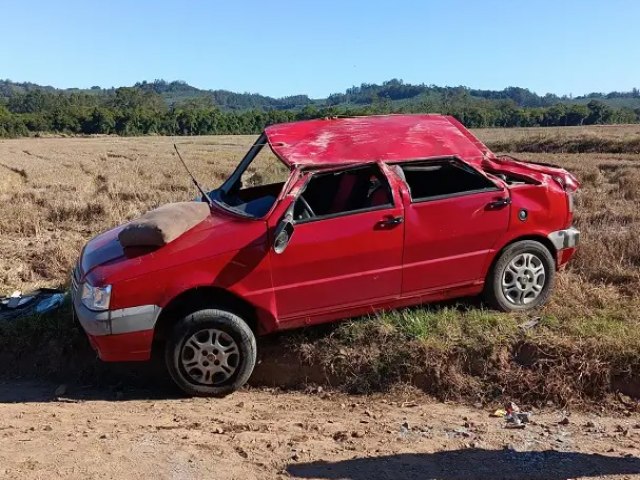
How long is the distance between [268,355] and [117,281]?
1.47m

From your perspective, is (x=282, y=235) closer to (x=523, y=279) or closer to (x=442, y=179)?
(x=442, y=179)

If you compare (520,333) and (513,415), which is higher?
(520,333)

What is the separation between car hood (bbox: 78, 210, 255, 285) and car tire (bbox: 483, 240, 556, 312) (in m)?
2.23

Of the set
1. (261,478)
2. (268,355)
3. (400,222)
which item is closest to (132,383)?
(268,355)

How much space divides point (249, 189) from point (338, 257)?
64.8 inches

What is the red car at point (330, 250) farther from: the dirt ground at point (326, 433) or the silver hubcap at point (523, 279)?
the dirt ground at point (326, 433)

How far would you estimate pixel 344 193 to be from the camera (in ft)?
18.3

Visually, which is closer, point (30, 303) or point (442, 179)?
point (442, 179)

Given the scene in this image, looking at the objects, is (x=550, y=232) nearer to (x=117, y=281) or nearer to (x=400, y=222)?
(x=400, y=222)

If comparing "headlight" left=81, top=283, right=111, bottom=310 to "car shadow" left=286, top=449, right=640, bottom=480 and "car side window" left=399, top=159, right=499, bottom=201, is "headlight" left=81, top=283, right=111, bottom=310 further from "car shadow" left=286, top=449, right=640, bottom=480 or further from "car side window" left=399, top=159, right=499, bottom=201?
"car side window" left=399, top=159, right=499, bottom=201

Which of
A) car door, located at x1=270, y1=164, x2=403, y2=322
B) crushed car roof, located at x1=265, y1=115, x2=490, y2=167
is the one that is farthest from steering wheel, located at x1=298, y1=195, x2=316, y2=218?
crushed car roof, located at x1=265, y1=115, x2=490, y2=167

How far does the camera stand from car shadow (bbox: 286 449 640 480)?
3.73 metres

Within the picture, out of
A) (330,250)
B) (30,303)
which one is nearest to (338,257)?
(330,250)

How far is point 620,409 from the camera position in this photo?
4.73 meters
